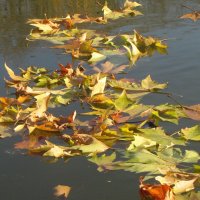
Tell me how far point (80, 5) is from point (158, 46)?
2338 mm

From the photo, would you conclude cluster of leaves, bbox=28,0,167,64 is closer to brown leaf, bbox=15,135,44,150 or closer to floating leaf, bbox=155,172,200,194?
brown leaf, bbox=15,135,44,150

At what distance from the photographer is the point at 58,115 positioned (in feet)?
8.16

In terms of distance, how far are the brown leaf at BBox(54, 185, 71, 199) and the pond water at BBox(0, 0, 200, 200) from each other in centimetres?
2

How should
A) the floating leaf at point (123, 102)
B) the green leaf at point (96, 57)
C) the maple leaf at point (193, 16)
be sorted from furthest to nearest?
the maple leaf at point (193, 16)
the green leaf at point (96, 57)
the floating leaf at point (123, 102)

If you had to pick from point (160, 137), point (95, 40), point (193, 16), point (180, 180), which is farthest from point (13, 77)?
point (193, 16)

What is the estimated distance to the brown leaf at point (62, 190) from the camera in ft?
5.78

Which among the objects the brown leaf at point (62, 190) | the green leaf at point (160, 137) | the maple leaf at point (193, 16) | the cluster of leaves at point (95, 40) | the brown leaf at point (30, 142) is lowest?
the brown leaf at point (62, 190)

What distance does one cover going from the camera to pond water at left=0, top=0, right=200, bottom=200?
1806mm

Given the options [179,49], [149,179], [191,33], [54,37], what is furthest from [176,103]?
[54,37]

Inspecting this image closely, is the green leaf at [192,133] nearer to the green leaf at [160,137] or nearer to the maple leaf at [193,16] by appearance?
the green leaf at [160,137]

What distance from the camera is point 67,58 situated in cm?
356

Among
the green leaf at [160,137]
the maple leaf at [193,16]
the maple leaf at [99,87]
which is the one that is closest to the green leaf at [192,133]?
the green leaf at [160,137]

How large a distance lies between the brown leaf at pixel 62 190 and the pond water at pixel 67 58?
0.8 inches

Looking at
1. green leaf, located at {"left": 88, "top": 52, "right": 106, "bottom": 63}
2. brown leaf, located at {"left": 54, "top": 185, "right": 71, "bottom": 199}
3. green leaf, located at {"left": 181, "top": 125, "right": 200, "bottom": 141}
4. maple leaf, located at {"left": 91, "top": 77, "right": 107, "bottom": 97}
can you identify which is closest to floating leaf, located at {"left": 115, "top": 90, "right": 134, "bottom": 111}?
maple leaf, located at {"left": 91, "top": 77, "right": 107, "bottom": 97}
